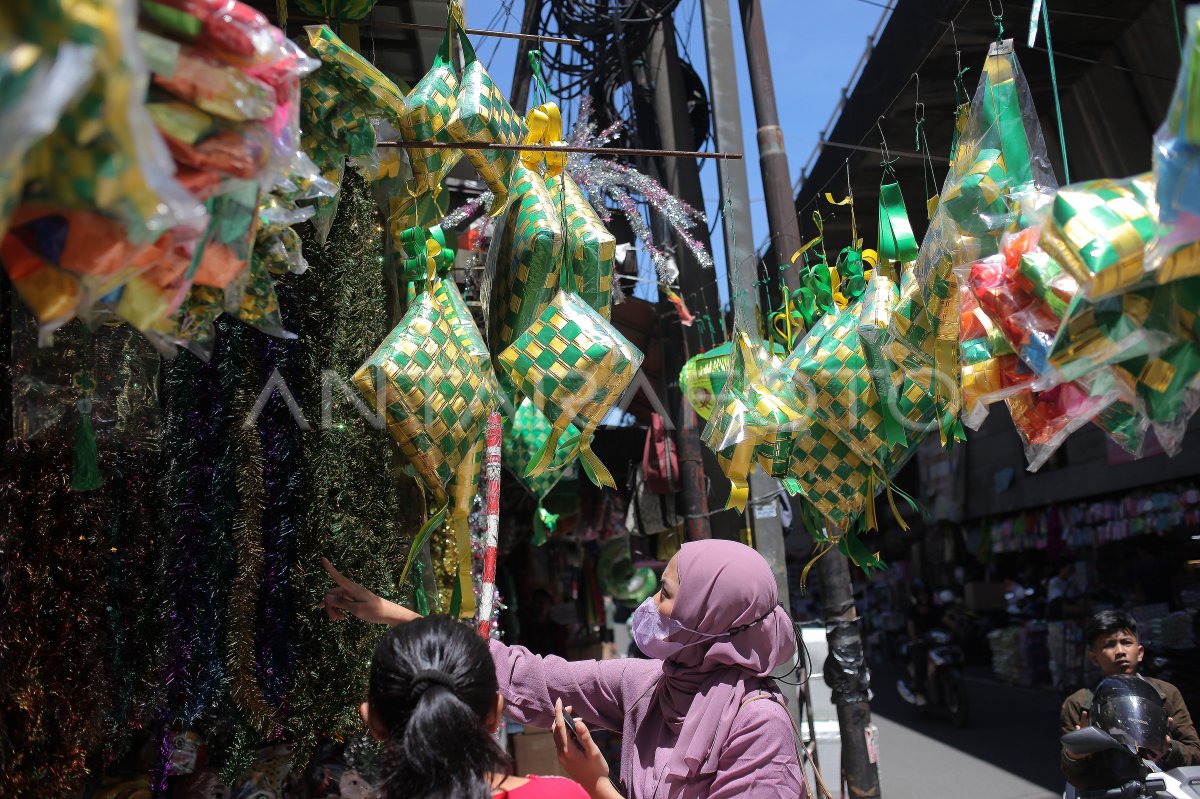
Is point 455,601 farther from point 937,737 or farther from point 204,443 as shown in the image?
point 937,737

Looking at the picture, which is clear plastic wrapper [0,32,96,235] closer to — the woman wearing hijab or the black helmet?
the woman wearing hijab

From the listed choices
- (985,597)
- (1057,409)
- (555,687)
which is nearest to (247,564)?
(555,687)

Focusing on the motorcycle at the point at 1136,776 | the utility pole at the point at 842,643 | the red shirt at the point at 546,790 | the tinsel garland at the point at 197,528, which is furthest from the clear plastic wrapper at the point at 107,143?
the utility pole at the point at 842,643

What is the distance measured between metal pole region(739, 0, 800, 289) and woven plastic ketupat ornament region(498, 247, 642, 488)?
254 centimetres

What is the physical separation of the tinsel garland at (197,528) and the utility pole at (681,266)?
324 centimetres

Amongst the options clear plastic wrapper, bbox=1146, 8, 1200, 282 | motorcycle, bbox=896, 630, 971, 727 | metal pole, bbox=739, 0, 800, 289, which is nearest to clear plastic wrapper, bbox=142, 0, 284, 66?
clear plastic wrapper, bbox=1146, 8, 1200, 282

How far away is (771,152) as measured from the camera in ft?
16.7

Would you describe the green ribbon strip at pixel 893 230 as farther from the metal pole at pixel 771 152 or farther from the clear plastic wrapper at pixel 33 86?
the clear plastic wrapper at pixel 33 86

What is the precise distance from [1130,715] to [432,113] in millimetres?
2536

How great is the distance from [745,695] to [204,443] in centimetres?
142

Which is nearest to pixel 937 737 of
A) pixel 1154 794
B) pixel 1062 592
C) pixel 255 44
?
pixel 1062 592

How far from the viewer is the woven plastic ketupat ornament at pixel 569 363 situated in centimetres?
227

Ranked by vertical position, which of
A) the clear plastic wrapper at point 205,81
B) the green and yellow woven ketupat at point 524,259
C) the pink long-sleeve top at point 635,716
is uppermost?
the green and yellow woven ketupat at point 524,259

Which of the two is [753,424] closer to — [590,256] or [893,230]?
[893,230]
